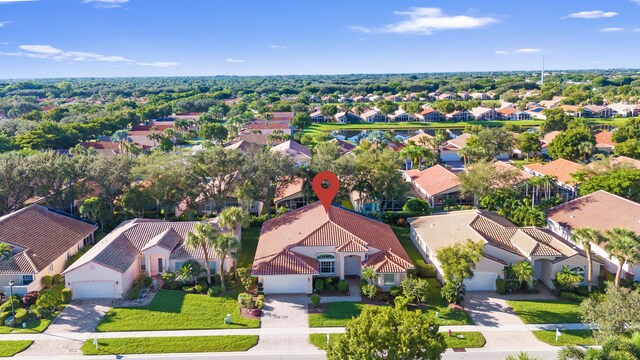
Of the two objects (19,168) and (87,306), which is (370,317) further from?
(19,168)

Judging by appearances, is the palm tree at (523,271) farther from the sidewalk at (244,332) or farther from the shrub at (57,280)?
the shrub at (57,280)

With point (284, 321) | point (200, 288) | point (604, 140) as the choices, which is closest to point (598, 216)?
point (284, 321)

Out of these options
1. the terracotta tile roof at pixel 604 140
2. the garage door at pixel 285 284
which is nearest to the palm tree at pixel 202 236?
the garage door at pixel 285 284

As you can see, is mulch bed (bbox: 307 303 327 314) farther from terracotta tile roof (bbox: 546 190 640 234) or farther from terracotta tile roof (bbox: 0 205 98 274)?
terracotta tile roof (bbox: 546 190 640 234)

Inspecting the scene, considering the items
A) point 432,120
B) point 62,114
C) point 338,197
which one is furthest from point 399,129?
point 62,114

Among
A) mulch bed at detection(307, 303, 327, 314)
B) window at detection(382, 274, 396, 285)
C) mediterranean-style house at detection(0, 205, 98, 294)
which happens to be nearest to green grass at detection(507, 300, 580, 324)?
window at detection(382, 274, 396, 285)
